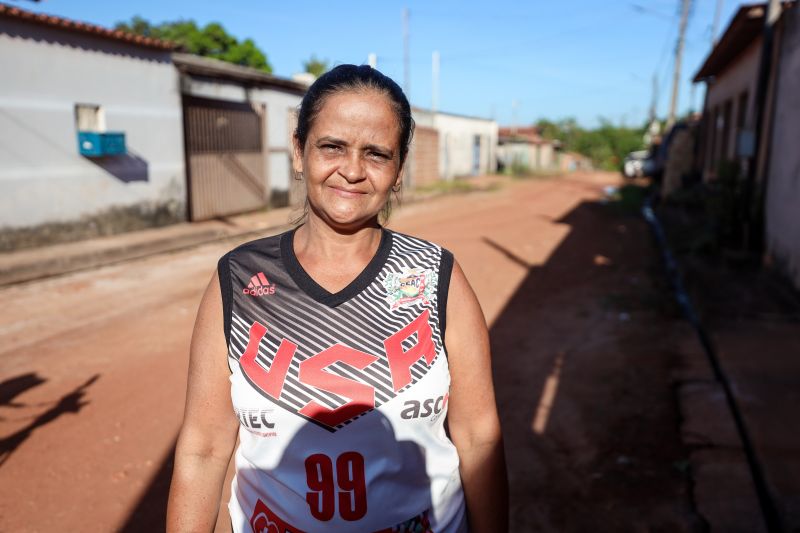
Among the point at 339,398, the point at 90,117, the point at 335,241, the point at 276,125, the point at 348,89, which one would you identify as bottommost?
the point at 339,398

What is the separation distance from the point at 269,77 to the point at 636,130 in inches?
1591

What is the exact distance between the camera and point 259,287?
1510 mm

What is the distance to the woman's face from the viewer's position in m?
1.52

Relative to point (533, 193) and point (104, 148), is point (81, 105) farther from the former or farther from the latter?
point (533, 193)

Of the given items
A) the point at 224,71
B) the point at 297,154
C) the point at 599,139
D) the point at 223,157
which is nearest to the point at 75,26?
the point at 224,71

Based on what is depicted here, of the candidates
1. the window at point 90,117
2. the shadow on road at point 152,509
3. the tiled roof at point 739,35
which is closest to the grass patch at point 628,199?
the tiled roof at point 739,35

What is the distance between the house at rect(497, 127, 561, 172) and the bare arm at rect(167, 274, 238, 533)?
3499 cm

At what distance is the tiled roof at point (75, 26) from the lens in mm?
8492

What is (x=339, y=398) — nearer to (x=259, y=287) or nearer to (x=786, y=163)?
(x=259, y=287)

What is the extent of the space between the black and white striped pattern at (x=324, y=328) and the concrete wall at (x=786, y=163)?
6.63 m

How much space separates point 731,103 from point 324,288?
45.1 feet

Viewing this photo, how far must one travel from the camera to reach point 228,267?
154 cm

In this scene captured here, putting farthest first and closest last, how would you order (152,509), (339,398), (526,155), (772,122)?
1. (526,155)
2. (772,122)
3. (152,509)
4. (339,398)

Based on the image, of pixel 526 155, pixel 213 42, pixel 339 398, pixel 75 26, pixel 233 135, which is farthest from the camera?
pixel 526 155
